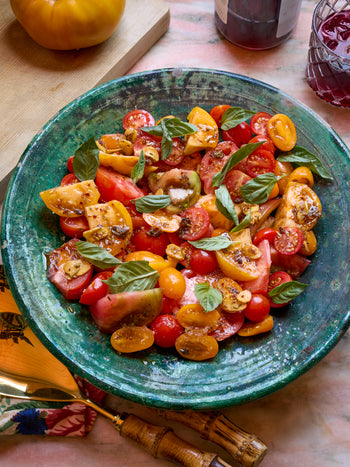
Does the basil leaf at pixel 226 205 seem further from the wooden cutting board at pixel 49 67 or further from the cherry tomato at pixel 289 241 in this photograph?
the wooden cutting board at pixel 49 67

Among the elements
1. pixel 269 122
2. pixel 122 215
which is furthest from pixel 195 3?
pixel 122 215

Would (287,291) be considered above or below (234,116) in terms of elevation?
below

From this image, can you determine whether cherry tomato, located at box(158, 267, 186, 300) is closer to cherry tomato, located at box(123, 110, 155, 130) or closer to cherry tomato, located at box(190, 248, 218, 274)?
cherry tomato, located at box(190, 248, 218, 274)

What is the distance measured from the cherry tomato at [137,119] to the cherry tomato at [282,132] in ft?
1.40

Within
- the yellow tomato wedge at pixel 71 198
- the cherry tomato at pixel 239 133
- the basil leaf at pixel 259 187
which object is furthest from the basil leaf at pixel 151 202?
the cherry tomato at pixel 239 133

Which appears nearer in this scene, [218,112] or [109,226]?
[109,226]

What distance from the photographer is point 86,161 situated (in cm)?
164

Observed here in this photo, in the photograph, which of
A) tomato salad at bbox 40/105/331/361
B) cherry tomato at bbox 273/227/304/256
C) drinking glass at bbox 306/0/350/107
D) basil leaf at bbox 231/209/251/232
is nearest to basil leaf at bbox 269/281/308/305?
tomato salad at bbox 40/105/331/361

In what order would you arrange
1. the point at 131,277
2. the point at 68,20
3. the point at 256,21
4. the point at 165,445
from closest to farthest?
the point at 131,277 → the point at 165,445 → the point at 68,20 → the point at 256,21

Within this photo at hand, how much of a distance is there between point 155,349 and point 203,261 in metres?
0.31

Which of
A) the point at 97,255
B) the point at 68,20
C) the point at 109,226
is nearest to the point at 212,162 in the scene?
the point at 109,226

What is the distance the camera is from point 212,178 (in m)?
1.71

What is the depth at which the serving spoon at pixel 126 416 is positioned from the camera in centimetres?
157

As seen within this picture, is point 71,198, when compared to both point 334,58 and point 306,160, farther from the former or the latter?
point 334,58
